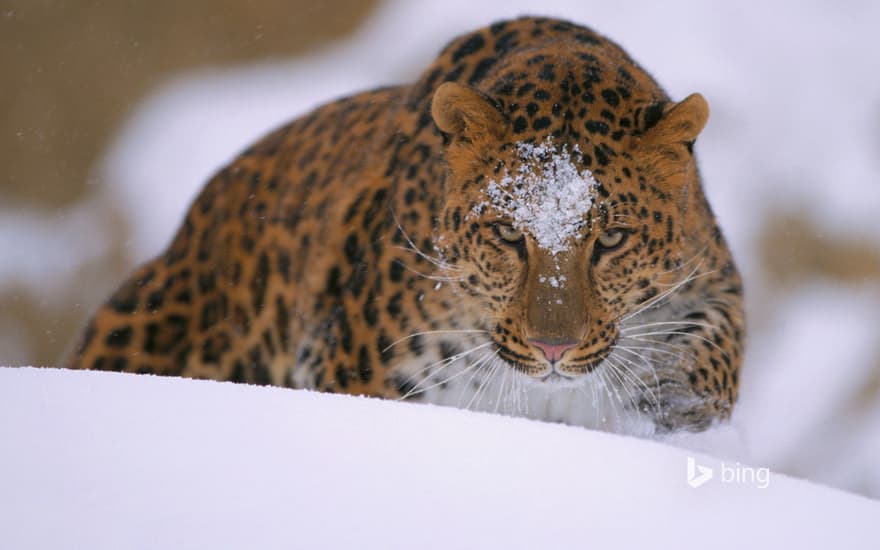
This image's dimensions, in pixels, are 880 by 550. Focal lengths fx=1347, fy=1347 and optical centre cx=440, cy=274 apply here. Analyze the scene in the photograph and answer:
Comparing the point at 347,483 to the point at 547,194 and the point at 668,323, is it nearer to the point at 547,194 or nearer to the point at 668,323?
the point at 547,194

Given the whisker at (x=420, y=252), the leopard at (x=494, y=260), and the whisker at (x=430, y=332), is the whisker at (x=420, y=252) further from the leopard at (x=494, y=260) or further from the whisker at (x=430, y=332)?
the whisker at (x=430, y=332)

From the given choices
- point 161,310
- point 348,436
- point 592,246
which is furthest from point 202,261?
point 348,436

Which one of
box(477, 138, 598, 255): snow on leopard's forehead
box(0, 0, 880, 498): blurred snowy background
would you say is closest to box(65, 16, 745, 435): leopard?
box(477, 138, 598, 255): snow on leopard's forehead

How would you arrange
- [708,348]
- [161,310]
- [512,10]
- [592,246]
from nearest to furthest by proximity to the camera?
[592,246] < [708,348] < [161,310] < [512,10]

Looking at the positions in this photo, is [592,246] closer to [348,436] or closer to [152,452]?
[348,436]

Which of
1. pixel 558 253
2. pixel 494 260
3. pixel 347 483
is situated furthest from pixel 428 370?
pixel 347 483
